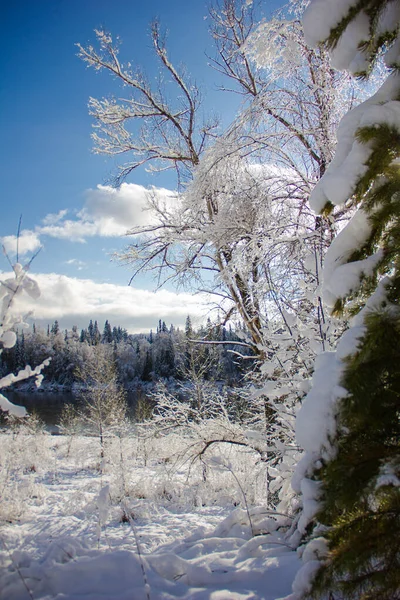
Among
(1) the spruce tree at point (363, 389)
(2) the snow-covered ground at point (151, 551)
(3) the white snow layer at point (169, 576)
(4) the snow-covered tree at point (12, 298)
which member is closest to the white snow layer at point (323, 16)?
(1) the spruce tree at point (363, 389)

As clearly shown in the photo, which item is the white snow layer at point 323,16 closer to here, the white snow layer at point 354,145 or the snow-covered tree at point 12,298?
the white snow layer at point 354,145

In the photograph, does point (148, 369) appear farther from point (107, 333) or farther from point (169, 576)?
point (169, 576)

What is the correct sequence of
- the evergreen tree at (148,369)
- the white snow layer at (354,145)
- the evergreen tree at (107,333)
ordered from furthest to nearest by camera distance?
the evergreen tree at (107,333) < the evergreen tree at (148,369) < the white snow layer at (354,145)

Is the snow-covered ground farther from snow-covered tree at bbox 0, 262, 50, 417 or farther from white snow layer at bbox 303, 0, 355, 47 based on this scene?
white snow layer at bbox 303, 0, 355, 47

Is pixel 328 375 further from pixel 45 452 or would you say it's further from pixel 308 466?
pixel 45 452

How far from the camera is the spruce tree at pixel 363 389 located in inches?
41.6

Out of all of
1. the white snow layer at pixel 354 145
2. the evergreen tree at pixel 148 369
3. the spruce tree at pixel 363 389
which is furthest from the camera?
the evergreen tree at pixel 148 369

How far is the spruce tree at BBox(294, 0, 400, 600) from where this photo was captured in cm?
106

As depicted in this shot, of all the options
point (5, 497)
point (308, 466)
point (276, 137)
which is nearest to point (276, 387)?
point (308, 466)

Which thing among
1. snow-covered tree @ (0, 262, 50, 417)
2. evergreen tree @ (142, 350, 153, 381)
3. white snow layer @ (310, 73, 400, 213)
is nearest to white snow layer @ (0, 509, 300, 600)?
snow-covered tree @ (0, 262, 50, 417)

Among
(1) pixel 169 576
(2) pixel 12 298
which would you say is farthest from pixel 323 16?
(1) pixel 169 576

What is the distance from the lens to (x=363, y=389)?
1.06 m

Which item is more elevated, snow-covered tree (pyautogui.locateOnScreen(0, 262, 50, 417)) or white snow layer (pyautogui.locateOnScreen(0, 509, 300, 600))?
snow-covered tree (pyautogui.locateOnScreen(0, 262, 50, 417))

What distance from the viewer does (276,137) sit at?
161 inches
